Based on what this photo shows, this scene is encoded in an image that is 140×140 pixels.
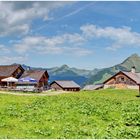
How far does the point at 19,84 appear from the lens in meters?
114

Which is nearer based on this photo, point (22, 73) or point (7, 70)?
point (7, 70)

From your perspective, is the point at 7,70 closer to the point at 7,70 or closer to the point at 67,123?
the point at 7,70

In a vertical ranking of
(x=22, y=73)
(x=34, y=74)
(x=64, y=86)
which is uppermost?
(x=22, y=73)

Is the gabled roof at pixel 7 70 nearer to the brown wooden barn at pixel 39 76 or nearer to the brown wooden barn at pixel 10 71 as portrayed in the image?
the brown wooden barn at pixel 10 71

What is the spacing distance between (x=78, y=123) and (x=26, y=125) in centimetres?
337

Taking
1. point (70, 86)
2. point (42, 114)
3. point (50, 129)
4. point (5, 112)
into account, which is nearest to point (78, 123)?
point (50, 129)

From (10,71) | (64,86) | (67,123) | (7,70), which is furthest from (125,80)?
(67,123)

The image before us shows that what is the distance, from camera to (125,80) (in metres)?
106

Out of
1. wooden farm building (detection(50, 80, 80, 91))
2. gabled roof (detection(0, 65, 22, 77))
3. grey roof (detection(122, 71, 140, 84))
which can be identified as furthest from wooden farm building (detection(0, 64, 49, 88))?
grey roof (detection(122, 71, 140, 84))

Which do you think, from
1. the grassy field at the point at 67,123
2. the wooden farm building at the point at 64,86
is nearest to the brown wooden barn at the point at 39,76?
the wooden farm building at the point at 64,86

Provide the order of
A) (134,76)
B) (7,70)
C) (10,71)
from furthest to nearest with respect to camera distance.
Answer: (7,70)
(10,71)
(134,76)

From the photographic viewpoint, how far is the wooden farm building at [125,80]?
343 ft

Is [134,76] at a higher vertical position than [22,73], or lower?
lower

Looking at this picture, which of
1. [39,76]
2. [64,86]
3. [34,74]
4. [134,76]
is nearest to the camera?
[134,76]
